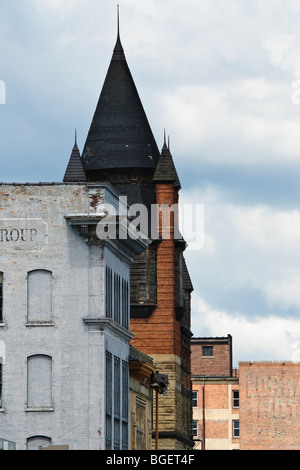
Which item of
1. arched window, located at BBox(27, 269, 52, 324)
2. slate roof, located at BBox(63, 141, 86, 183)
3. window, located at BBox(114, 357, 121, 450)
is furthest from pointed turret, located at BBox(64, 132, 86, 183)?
arched window, located at BBox(27, 269, 52, 324)

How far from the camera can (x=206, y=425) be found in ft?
464

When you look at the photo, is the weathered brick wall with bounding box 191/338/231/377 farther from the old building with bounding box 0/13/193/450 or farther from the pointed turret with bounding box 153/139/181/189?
the old building with bounding box 0/13/193/450

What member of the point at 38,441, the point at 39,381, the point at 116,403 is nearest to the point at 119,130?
the point at 116,403

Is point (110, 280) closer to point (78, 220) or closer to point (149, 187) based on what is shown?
point (78, 220)


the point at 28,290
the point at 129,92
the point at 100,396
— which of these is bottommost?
the point at 100,396

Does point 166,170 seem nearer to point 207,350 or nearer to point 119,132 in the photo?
point 119,132

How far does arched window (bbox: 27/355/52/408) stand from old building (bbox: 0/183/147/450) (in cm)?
4

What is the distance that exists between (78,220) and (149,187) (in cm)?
4086

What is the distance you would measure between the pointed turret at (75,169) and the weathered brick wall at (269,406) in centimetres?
4455

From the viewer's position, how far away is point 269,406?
452 ft

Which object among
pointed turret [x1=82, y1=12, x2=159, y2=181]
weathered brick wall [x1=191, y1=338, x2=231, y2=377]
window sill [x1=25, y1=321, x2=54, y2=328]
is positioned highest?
pointed turret [x1=82, y1=12, x2=159, y2=181]

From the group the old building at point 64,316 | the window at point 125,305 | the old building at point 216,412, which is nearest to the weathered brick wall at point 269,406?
the old building at point 216,412

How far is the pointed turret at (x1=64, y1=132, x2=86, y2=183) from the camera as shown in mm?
99250

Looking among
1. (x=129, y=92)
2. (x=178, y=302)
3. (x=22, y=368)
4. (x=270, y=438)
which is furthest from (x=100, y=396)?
(x=270, y=438)
